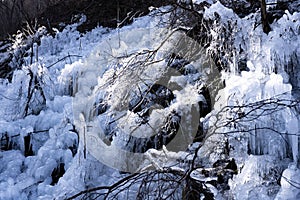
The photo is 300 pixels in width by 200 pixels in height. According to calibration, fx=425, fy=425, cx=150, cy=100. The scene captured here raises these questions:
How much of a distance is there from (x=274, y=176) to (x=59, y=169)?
7.20 feet

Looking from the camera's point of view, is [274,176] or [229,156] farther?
[229,156]

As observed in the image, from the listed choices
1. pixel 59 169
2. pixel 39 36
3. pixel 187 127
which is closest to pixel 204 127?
pixel 187 127

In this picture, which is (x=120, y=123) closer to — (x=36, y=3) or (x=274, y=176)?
(x=274, y=176)

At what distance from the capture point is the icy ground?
2.86m

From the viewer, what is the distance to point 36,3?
44.0 feet

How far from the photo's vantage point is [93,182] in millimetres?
3650

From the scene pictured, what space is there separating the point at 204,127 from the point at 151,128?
493 mm

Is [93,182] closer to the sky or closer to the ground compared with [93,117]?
closer to the ground

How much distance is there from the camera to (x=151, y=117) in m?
3.76

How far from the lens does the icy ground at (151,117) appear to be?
9.38ft

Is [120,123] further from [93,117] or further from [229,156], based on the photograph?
[229,156]

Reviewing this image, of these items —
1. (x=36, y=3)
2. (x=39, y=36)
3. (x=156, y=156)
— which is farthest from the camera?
(x=36, y=3)

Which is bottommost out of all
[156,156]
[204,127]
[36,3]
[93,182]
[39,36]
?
[93,182]

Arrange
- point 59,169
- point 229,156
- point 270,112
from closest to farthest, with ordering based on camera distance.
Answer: point 270,112 → point 229,156 → point 59,169
